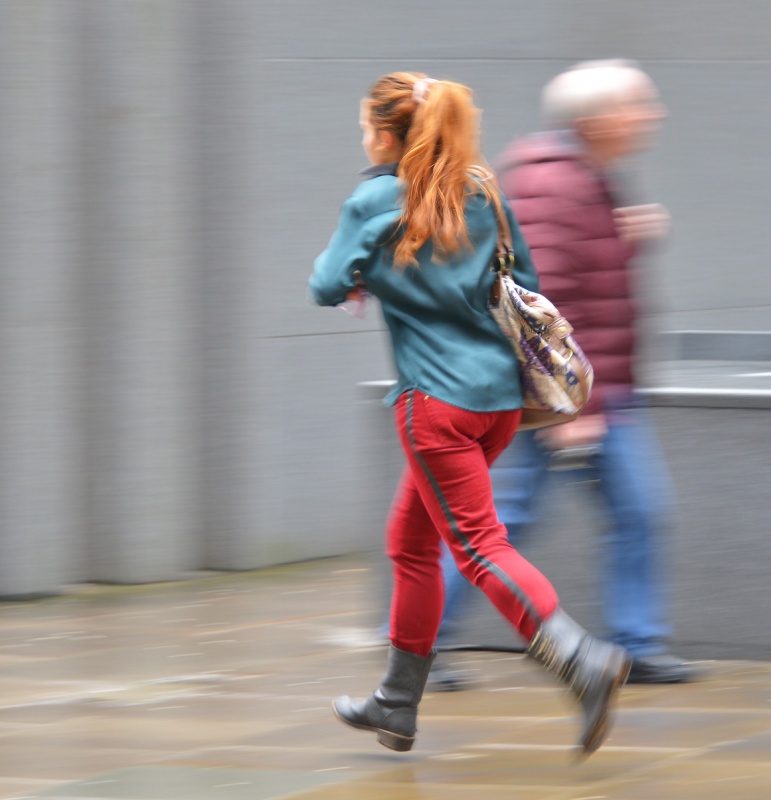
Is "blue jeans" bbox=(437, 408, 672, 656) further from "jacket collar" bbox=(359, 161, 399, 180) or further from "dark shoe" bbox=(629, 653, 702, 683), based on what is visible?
"jacket collar" bbox=(359, 161, 399, 180)

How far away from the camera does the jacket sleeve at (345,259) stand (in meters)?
4.52

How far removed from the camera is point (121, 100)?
7.79m

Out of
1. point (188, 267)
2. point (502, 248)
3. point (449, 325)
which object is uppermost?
point (502, 248)

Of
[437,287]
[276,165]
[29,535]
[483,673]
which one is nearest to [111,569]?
[29,535]

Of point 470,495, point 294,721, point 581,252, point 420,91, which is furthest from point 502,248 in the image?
point 294,721

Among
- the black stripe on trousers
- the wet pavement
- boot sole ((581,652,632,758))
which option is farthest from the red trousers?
the wet pavement

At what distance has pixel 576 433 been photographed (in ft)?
18.0

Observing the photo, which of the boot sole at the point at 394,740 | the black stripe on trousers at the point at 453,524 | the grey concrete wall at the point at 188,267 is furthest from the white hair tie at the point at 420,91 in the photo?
the grey concrete wall at the point at 188,267

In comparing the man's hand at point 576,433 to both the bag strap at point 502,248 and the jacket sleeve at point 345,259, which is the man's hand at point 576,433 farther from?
the jacket sleeve at point 345,259

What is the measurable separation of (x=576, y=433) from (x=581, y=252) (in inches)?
21.2

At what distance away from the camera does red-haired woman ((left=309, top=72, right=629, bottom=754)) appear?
4516mm

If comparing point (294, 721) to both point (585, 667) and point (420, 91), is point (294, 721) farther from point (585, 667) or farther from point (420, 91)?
point (420, 91)

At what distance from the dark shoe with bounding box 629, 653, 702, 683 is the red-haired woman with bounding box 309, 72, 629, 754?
Answer: 47.5 inches

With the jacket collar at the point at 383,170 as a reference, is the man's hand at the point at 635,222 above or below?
below
